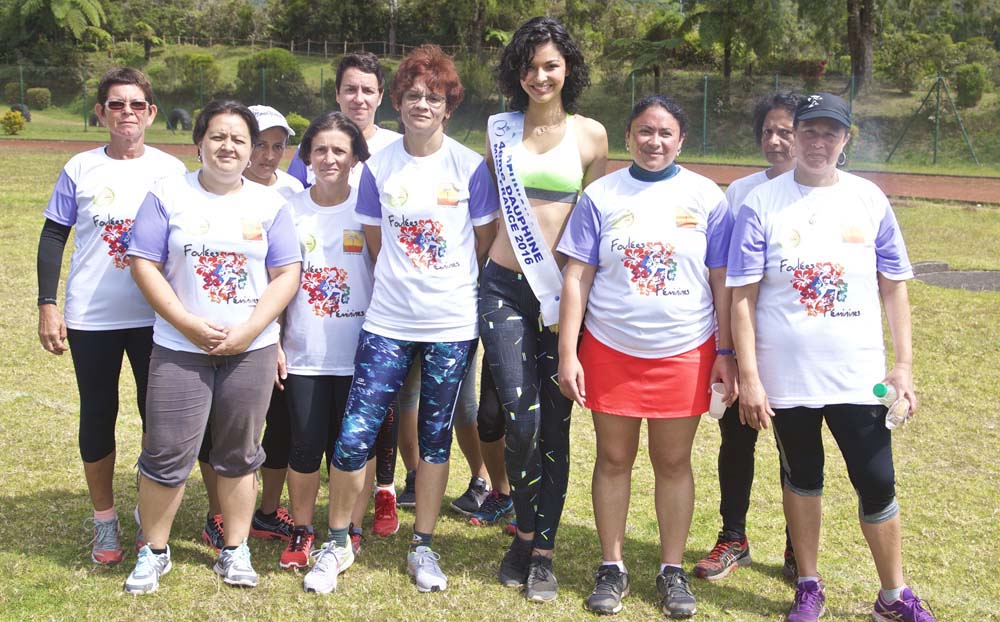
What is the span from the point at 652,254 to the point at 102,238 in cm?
215

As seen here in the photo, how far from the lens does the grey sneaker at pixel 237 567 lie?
385cm

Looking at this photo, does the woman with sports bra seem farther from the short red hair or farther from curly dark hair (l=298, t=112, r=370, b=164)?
curly dark hair (l=298, t=112, r=370, b=164)

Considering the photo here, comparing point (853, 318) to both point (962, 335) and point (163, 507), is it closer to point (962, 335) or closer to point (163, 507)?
point (163, 507)

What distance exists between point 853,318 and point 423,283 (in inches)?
61.2

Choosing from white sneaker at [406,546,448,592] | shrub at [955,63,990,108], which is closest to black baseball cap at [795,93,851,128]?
Answer: white sneaker at [406,546,448,592]

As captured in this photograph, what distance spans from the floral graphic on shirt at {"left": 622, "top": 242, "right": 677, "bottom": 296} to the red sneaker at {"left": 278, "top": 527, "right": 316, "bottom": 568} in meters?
1.75

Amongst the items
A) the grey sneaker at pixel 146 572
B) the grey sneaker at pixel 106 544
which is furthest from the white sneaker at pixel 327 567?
the grey sneaker at pixel 106 544

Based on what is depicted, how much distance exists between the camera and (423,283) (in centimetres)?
380

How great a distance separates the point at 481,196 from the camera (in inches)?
153

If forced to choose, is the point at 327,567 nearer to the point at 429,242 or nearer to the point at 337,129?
the point at 429,242

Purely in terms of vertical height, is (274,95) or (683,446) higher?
(274,95)

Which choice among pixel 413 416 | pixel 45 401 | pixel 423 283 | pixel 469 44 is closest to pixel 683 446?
pixel 423 283

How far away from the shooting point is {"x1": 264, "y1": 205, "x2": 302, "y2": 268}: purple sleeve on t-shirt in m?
3.80

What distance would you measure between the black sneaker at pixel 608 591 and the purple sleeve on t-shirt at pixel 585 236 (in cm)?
120
